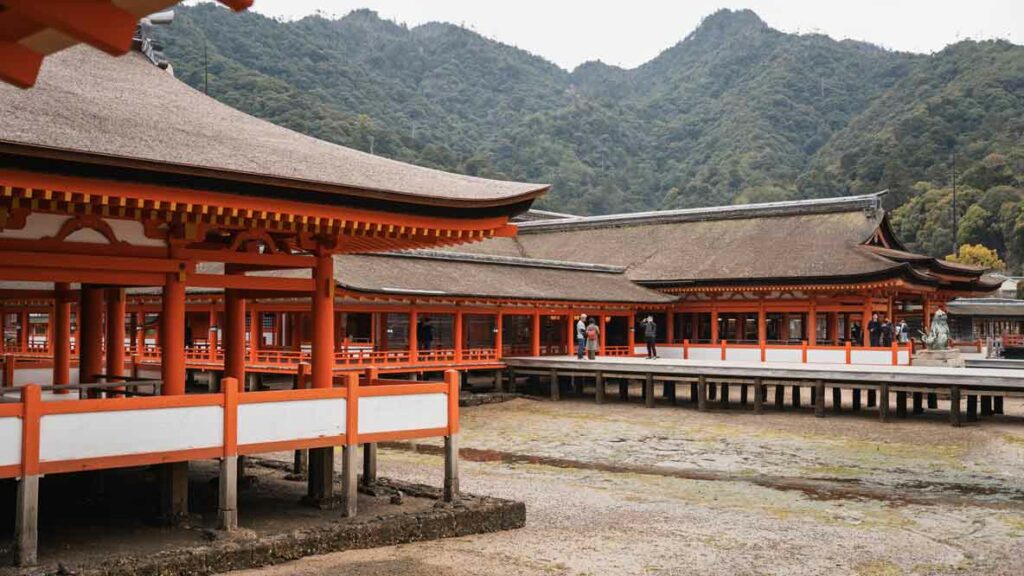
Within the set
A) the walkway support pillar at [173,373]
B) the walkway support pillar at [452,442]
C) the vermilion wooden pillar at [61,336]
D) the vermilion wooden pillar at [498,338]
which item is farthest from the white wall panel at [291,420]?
the vermilion wooden pillar at [498,338]

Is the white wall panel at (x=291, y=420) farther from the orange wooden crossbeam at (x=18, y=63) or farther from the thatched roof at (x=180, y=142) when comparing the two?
the orange wooden crossbeam at (x=18, y=63)

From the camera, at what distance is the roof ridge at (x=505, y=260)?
1222 inches

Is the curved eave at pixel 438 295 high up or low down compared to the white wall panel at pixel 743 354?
up

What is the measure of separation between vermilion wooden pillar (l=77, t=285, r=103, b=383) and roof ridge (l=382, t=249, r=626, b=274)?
15.2m

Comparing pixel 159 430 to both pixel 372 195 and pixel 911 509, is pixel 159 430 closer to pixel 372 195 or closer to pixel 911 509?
pixel 372 195

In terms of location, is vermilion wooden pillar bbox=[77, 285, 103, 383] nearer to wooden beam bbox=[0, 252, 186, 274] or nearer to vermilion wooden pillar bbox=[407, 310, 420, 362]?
wooden beam bbox=[0, 252, 186, 274]

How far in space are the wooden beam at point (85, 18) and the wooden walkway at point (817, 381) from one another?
2257 cm

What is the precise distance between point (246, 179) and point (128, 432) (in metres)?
2.76

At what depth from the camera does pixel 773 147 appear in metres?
102

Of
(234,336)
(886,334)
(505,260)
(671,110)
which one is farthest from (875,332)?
(671,110)

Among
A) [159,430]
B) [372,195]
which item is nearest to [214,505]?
[159,430]

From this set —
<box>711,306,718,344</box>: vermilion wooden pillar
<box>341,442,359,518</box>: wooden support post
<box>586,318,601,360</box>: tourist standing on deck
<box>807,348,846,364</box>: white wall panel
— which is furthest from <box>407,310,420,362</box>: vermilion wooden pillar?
<box>341,442,359,518</box>: wooden support post

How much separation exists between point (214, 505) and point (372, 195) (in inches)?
167

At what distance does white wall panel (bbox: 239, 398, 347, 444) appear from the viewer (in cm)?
1020
